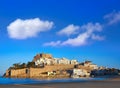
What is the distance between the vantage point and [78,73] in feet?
636

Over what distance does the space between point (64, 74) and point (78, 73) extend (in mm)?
9584

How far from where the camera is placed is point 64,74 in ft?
649
